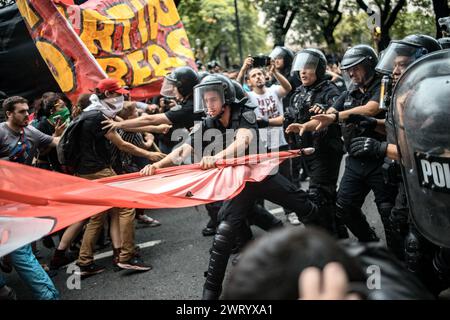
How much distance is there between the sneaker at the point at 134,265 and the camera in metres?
4.43

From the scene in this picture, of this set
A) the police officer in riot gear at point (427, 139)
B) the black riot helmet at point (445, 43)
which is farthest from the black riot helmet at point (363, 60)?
the police officer in riot gear at point (427, 139)

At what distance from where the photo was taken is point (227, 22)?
2442cm

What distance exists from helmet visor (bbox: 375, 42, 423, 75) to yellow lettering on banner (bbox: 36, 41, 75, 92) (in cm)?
358

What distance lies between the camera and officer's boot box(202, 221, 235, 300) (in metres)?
3.44

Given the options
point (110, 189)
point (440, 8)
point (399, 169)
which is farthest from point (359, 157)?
point (440, 8)

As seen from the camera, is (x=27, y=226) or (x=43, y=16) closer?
(x=27, y=226)

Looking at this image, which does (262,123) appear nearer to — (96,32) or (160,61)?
(160,61)

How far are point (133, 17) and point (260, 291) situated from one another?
6.05 m

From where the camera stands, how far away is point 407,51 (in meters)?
3.36

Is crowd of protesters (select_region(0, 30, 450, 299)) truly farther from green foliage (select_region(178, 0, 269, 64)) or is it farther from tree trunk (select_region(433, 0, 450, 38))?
green foliage (select_region(178, 0, 269, 64))

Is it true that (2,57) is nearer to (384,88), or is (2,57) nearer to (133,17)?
(133,17)

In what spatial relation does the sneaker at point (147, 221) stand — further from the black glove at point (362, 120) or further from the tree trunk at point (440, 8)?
the tree trunk at point (440, 8)
